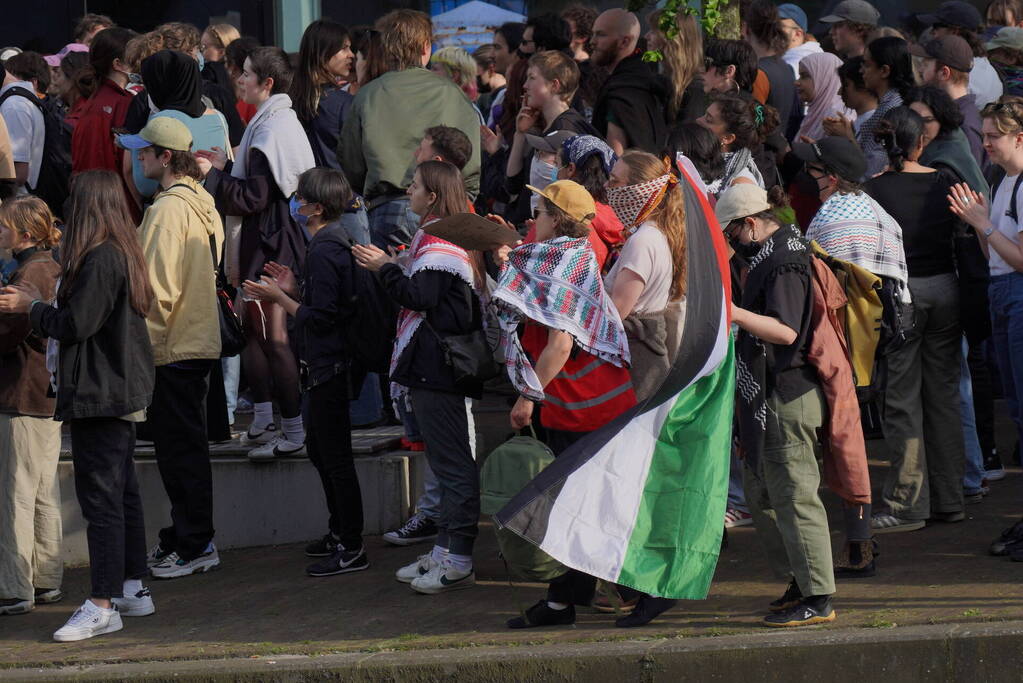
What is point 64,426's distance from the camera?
886 cm

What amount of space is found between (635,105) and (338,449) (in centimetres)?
272

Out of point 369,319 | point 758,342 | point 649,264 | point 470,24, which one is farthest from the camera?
point 470,24

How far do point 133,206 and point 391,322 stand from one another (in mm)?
2253

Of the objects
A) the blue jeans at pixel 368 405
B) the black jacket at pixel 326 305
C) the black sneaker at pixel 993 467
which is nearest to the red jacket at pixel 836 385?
the black sneaker at pixel 993 467

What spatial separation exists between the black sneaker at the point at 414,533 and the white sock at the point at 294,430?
727 mm

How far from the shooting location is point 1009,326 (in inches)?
265

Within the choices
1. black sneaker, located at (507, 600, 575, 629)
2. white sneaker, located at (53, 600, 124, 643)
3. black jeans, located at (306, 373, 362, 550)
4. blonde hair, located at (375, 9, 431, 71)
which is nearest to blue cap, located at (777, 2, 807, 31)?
blonde hair, located at (375, 9, 431, 71)

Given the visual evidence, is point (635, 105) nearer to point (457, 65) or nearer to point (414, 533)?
point (414, 533)

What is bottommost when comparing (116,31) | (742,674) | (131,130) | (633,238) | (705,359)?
(742,674)

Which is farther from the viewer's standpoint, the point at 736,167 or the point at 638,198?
the point at 736,167

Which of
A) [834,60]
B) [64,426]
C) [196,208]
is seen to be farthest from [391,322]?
[834,60]

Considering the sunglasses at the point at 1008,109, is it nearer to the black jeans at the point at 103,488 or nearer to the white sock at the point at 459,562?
the white sock at the point at 459,562

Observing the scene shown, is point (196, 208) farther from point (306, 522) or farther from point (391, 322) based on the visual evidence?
point (306, 522)

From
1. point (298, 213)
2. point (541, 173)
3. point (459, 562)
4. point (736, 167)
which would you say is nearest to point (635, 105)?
point (541, 173)
